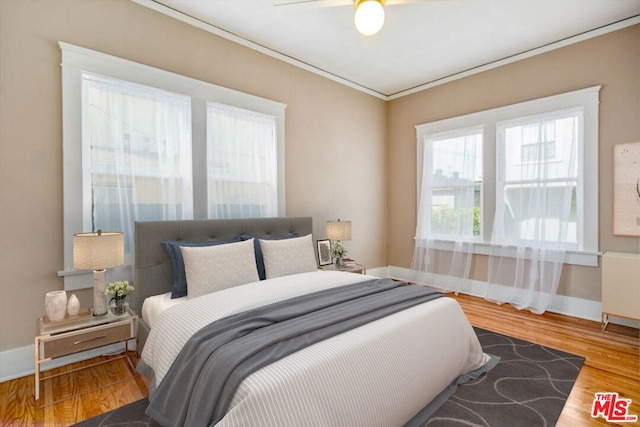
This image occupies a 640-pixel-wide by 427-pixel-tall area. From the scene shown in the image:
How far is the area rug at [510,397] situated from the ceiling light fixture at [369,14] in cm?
245

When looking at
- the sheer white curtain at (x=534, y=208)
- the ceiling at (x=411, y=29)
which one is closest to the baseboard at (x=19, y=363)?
the ceiling at (x=411, y=29)

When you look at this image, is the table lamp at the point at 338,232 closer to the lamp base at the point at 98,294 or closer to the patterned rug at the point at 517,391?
the patterned rug at the point at 517,391

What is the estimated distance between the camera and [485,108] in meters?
4.29

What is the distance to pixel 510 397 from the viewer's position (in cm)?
212

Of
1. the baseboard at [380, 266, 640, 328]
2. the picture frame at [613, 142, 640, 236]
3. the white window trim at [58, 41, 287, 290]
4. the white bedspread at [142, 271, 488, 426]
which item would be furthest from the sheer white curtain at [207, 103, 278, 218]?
the picture frame at [613, 142, 640, 236]

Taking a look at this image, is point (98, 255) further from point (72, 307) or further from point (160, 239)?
point (160, 239)

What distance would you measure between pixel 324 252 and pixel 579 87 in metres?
3.45

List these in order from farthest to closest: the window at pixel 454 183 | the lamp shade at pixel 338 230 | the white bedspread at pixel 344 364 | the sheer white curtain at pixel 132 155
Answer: the window at pixel 454 183 < the lamp shade at pixel 338 230 < the sheer white curtain at pixel 132 155 < the white bedspread at pixel 344 364

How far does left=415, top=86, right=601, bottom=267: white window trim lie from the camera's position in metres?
3.45

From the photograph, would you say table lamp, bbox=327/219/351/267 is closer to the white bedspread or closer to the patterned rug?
the white bedspread

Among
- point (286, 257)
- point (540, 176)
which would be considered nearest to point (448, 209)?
point (540, 176)

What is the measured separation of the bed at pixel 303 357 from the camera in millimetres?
1357

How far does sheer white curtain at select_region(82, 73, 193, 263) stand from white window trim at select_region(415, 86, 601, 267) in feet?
11.8

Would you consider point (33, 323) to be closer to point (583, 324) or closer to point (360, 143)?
point (360, 143)
